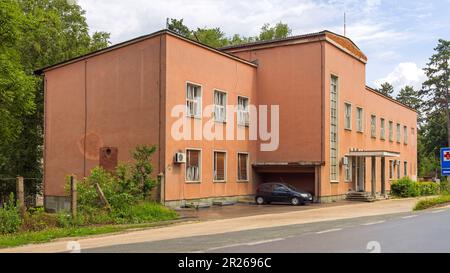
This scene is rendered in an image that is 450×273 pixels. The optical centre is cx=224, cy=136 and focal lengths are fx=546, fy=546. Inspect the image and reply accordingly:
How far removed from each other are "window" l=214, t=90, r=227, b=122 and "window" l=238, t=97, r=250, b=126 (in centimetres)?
166

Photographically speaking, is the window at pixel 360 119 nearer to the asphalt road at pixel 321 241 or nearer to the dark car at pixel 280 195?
the dark car at pixel 280 195

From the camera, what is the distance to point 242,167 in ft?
112

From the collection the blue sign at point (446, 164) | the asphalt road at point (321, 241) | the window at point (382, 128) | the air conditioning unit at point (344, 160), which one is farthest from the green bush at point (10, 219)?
the window at point (382, 128)

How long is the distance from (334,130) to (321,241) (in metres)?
24.7

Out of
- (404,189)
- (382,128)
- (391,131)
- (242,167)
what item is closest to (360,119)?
(404,189)

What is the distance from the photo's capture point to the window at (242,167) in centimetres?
3381

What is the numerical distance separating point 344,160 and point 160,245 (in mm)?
26235

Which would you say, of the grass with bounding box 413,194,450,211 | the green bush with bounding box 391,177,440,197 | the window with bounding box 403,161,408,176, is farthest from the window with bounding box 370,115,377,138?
the grass with bounding box 413,194,450,211

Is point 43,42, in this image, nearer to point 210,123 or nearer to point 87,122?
point 87,122

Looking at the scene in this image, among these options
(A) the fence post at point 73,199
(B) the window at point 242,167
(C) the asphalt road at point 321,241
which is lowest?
(C) the asphalt road at point 321,241

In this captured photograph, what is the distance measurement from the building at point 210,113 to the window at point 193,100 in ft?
0.18

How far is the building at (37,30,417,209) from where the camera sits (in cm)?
2861

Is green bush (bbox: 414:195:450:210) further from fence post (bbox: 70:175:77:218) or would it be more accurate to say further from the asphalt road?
fence post (bbox: 70:175:77:218)
